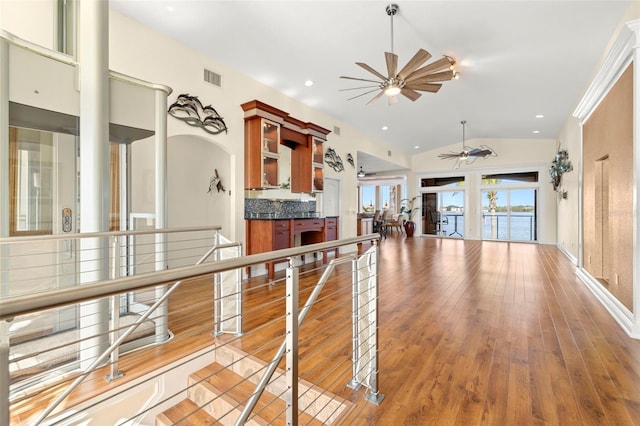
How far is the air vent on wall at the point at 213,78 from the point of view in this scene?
4.12 meters

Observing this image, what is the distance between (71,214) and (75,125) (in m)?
0.77

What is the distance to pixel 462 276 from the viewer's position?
4.90 meters

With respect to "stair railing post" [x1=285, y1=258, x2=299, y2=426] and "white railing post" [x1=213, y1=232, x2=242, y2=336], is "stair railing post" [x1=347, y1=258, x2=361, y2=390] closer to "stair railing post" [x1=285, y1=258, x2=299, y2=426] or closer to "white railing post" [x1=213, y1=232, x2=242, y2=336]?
"stair railing post" [x1=285, y1=258, x2=299, y2=426]

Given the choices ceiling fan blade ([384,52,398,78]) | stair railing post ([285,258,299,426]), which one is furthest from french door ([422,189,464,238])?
stair railing post ([285,258,299,426])

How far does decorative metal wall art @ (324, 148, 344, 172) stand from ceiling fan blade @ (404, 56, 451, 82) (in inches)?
118

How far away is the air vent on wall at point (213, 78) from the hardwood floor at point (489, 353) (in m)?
2.94

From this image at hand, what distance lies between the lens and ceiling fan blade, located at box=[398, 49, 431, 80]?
3387 mm

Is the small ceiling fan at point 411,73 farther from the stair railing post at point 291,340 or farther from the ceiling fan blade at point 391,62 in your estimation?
the stair railing post at point 291,340

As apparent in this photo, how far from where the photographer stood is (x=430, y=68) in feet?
11.9

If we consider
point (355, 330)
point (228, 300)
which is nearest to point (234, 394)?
point (228, 300)

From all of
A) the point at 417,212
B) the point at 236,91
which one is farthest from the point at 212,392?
the point at 417,212

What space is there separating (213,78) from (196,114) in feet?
2.16

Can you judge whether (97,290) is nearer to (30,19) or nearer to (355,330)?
(355,330)

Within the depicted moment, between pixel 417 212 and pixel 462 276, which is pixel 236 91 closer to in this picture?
pixel 462 276
